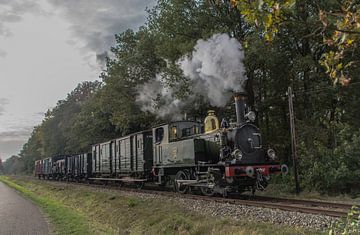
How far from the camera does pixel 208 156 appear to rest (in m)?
15.3

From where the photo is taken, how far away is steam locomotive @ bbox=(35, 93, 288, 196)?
14.0 metres

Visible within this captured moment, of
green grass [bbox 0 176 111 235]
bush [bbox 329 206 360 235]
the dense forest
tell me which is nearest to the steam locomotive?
the dense forest

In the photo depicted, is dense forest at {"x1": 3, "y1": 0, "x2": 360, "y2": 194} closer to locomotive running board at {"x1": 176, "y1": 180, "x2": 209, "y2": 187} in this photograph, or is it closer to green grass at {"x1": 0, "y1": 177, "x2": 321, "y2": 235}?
locomotive running board at {"x1": 176, "y1": 180, "x2": 209, "y2": 187}

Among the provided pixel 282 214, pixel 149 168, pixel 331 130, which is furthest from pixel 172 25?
pixel 282 214

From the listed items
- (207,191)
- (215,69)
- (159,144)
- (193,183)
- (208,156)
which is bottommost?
(207,191)

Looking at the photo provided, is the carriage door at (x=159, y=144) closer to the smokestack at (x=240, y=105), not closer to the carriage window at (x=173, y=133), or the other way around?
the carriage window at (x=173, y=133)

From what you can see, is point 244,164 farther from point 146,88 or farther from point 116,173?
point 146,88

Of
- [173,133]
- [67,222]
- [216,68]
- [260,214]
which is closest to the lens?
[260,214]

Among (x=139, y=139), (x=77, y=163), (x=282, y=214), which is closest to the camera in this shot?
(x=282, y=214)

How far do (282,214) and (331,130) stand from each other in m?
11.2

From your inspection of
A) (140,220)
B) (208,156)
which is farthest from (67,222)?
(208,156)

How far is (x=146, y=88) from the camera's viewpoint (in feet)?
97.9

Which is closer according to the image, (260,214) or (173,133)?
(260,214)

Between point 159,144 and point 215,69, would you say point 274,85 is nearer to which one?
point 215,69
